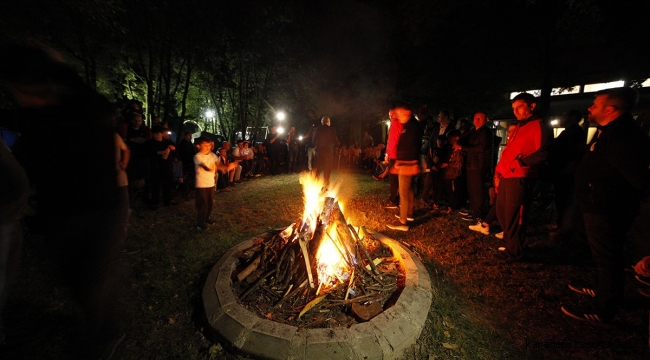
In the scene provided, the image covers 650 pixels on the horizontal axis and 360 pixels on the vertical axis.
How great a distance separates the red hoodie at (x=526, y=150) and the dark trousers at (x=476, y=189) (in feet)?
5.95

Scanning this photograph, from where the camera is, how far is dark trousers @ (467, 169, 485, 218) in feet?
18.9

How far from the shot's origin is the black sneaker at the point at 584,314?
283 cm

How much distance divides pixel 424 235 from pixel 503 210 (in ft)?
4.83

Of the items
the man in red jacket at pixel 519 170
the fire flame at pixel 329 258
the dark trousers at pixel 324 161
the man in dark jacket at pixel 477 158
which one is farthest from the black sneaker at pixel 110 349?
the dark trousers at pixel 324 161

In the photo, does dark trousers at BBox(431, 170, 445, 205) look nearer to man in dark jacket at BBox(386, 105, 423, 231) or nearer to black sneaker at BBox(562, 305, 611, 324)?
man in dark jacket at BBox(386, 105, 423, 231)

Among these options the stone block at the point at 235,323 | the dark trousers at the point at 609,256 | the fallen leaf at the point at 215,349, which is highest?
the dark trousers at the point at 609,256

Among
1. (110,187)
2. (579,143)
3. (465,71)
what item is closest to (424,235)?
(579,143)

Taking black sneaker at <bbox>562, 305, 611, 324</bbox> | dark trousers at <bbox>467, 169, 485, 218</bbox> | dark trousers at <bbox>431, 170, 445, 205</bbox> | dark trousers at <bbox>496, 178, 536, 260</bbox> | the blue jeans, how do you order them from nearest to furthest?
black sneaker at <bbox>562, 305, 611, 324</bbox> → dark trousers at <bbox>496, 178, 536, 260</bbox> → the blue jeans → dark trousers at <bbox>467, 169, 485, 218</bbox> → dark trousers at <bbox>431, 170, 445, 205</bbox>

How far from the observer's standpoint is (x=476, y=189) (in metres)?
5.84

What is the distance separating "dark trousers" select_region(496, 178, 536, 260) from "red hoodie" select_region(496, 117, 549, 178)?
134 millimetres

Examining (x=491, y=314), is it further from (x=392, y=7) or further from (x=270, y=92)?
(x=270, y=92)

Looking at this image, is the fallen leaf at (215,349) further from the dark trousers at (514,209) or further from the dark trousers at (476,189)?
the dark trousers at (476,189)

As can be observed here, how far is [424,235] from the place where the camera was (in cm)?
524

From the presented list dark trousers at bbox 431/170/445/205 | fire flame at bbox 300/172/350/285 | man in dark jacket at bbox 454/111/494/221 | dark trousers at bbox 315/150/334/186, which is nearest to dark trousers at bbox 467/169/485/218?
man in dark jacket at bbox 454/111/494/221
